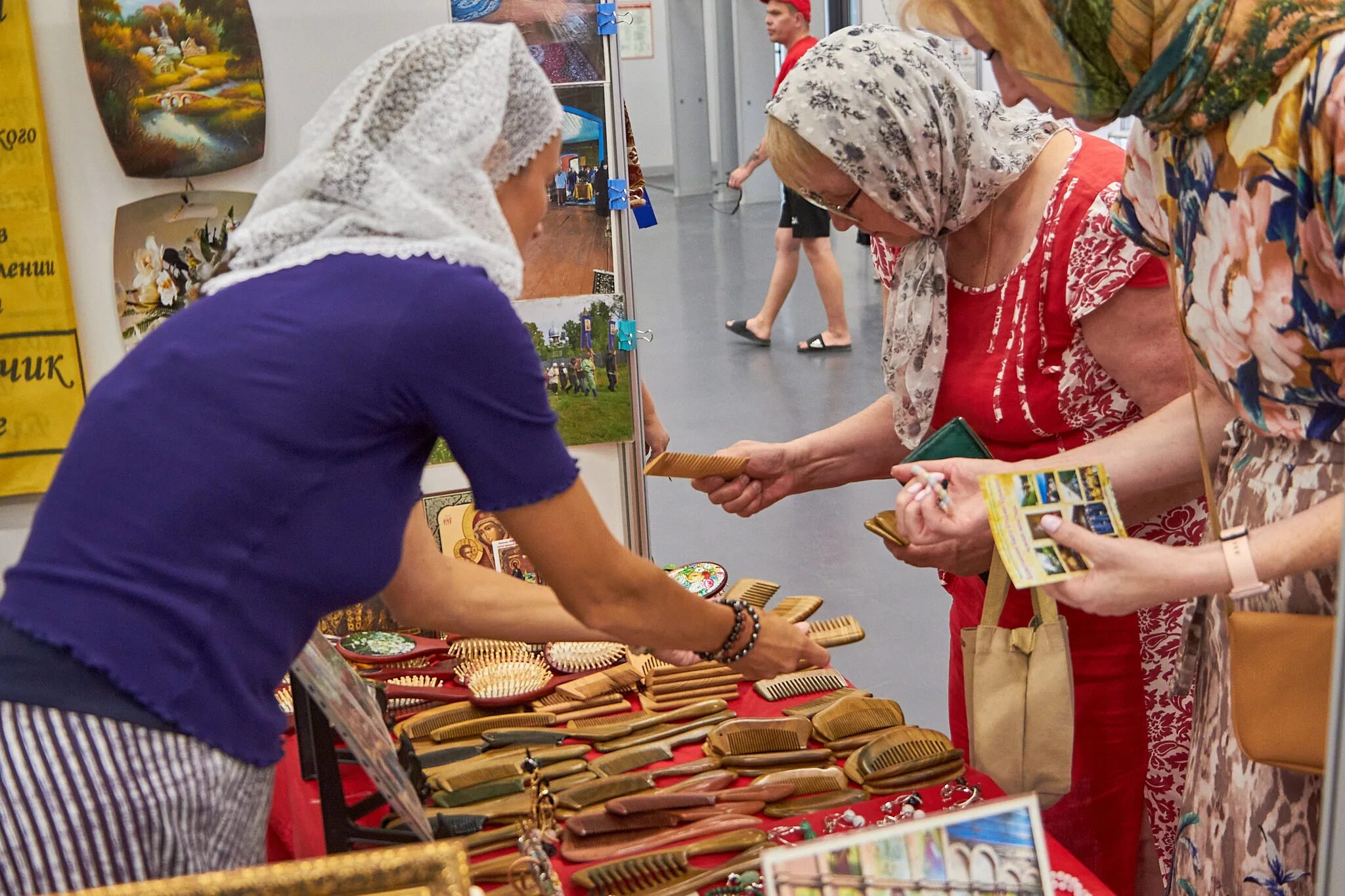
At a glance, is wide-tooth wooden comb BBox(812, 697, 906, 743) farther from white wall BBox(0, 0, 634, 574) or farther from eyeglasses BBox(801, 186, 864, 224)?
white wall BBox(0, 0, 634, 574)

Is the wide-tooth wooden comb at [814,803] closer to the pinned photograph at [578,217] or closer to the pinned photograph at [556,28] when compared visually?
the pinned photograph at [578,217]

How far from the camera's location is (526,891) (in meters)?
1.63

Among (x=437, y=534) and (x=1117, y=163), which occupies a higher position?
(x=1117, y=163)

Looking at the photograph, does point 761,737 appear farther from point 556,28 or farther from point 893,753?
point 556,28

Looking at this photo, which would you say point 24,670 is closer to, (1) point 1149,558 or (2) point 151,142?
(1) point 1149,558

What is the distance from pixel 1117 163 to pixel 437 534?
1.69 metres

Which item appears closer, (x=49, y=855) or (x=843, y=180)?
(x=49, y=855)

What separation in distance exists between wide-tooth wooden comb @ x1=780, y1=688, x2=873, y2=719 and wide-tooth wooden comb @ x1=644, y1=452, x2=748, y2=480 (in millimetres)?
439

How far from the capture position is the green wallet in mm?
1936

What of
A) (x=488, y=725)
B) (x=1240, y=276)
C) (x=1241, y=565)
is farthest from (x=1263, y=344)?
(x=488, y=725)

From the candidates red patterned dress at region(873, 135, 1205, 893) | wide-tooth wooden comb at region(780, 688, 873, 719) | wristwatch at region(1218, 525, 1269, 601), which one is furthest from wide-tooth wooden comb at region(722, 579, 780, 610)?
wristwatch at region(1218, 525, 1269, 601)

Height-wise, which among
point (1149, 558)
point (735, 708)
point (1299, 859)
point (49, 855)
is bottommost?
point (735, 708)

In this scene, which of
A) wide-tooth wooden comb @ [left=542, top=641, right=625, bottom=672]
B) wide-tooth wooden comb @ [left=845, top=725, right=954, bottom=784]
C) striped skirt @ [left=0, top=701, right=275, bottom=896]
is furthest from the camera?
wide-tooth wooden comb @ [left=542, top=641, right=625, bottom=672]

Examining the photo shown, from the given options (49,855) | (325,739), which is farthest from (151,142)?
(49,855)
